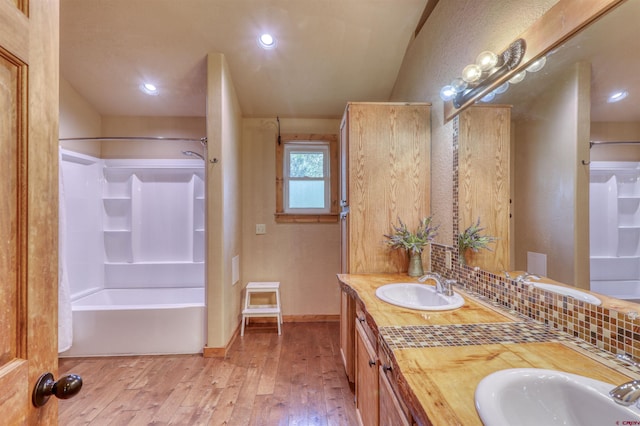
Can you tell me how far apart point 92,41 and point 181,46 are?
0.72 m

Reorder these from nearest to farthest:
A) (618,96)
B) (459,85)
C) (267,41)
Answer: (618,96) < (459,85) < (267,41)

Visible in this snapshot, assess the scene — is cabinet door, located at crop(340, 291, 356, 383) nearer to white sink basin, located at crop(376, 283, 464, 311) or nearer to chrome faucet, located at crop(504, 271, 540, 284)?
white sink basin, located at crop(376, 283, 464, 311)

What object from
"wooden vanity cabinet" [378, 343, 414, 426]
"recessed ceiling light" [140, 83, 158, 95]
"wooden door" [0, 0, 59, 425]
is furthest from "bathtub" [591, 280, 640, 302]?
"recessed ceiling light" [140, 83, 158, 95]

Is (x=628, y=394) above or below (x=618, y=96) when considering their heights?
below

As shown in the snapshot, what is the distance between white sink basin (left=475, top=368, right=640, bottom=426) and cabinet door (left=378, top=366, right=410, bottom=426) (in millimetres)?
296

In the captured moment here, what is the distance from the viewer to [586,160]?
Answer: 2.90ft

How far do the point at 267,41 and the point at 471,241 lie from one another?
2.19m

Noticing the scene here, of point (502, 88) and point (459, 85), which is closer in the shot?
point (502, 88)

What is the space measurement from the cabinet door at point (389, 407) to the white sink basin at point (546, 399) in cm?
30

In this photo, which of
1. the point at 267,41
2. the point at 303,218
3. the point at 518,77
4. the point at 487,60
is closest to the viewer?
the point at 518,77

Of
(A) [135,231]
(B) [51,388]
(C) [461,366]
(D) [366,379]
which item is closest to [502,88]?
(C) [461,366]

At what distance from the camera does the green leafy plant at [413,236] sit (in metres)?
1.85

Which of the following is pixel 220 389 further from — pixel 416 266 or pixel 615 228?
pixel 615 228

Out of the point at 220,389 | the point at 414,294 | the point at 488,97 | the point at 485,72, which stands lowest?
the point at 220,389
